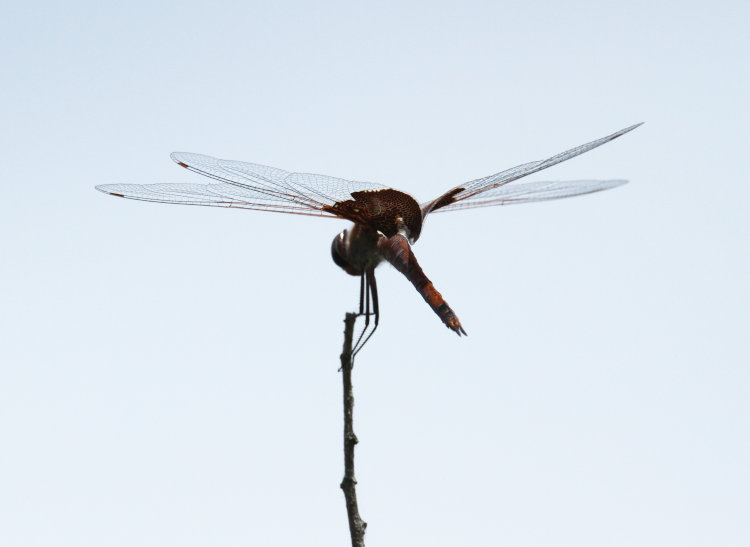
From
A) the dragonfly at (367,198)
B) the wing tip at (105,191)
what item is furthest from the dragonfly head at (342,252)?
the wing tip at (105,191)

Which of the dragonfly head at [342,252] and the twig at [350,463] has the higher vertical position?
the dragonfly head at [342,252]

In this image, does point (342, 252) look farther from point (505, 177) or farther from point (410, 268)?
point (505, 177)

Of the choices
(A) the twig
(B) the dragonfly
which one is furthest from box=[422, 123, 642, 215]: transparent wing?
(A) the twig

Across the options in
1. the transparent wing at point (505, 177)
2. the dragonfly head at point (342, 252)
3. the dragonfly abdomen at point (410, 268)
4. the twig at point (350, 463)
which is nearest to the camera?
the twig at point (350, 463)

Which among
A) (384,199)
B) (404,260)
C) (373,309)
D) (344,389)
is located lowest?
(344,389)

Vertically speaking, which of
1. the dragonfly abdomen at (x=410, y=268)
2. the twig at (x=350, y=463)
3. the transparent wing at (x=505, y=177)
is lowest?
the twig at (x=350, y=463)

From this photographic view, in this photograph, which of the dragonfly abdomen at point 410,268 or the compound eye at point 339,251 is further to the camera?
the compound eye at point 339,251

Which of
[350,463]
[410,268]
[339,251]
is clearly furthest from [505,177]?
[350,463]

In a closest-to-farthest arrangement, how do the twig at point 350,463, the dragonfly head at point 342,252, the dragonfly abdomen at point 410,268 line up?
the twig at point 350,463 → the dragonfly abdomen at point 410,268 → the dragonfly head at point 342,252

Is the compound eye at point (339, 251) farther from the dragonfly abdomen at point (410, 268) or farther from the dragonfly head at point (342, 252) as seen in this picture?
the dragonfly abdomen at point (410, 268)

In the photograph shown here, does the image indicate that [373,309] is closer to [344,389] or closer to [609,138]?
[344,389]

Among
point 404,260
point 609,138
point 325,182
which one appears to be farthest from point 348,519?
point 609,138
